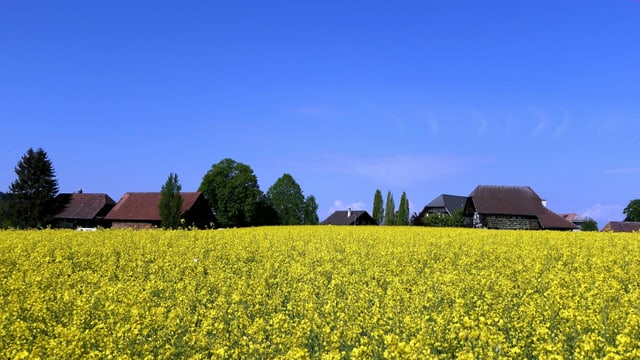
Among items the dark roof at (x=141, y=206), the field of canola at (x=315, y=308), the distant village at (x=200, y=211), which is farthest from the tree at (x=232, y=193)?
the field of canola at (x=315, y=308)

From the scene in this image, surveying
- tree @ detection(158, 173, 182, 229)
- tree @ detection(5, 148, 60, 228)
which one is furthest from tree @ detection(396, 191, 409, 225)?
tree @ detection(5, 148, 60, 228)

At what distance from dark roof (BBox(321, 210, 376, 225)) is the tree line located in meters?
3.68

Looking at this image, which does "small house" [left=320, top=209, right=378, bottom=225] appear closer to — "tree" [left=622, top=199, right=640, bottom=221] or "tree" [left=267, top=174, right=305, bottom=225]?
"tree" [left=267, top=174, right=305, bottom=225]

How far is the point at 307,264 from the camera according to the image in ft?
52.1

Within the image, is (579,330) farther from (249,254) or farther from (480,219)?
(480,219)

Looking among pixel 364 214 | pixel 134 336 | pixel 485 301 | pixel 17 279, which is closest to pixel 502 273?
pixel 485 301

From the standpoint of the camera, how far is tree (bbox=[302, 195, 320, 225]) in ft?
287

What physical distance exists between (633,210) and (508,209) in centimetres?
4974

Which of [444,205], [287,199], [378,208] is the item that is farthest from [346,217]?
[444,205]

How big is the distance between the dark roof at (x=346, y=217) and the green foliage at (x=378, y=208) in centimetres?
158

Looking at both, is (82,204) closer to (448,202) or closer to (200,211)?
(200,211)

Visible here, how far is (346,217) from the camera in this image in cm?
9106

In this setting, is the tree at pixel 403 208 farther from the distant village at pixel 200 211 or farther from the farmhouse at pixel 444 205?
the distant village at pixel 200 211

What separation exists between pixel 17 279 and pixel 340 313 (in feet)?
29.3
